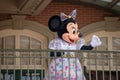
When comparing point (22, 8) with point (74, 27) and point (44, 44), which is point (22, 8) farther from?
point (74, 27)

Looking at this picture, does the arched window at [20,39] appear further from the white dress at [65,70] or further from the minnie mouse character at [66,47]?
the white dress at [65,70]

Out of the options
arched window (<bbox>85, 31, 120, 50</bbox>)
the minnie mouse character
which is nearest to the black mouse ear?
the minnie mouse character

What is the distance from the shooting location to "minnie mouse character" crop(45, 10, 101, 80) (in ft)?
25.3

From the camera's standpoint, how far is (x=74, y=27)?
8.61m

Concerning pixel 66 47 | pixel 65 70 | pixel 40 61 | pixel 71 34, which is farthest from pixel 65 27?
pixel 40 61

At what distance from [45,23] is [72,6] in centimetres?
101

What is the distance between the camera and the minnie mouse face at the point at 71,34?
8.46 m

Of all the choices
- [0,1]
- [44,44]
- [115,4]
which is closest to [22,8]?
[0,1]

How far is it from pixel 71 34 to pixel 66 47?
409mm

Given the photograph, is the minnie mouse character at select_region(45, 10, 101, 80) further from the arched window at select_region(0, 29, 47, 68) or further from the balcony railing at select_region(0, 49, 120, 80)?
the arched window at select_region(0, 29, 47, 68)

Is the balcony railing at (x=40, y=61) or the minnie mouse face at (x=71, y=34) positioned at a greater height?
the minnie mouse face at (x=71, y=34)

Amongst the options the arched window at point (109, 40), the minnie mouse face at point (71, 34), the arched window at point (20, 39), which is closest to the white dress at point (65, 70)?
the minnie mouse face at point (71, 34)

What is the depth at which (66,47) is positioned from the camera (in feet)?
27.2

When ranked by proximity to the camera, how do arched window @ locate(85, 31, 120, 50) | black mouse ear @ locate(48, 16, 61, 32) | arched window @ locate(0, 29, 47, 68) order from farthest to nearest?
1. arched window @ locate(85, 31, 120, 50)
2. arched window @ locate(0, 29, 47, 68)
3. black mouse ear @ locate(48, 16, 61, 32)
